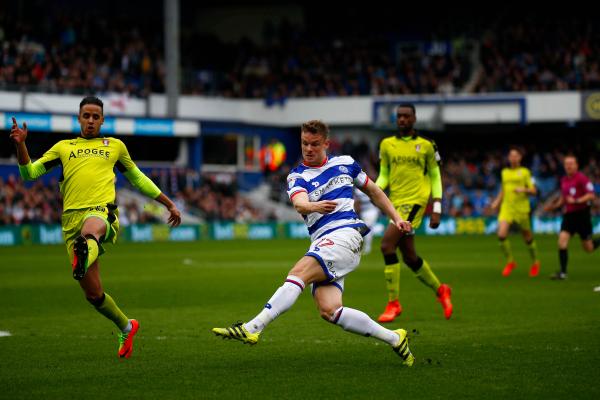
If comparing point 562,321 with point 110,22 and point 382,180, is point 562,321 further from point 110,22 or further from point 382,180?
point 110,22

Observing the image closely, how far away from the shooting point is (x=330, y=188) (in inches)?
346

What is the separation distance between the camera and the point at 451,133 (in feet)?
178

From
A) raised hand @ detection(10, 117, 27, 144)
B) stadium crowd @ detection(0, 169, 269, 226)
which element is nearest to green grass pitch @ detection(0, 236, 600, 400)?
raised hand @ detection(10, 117, 27, 144)

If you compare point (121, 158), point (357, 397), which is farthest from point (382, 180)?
point (357, 397)

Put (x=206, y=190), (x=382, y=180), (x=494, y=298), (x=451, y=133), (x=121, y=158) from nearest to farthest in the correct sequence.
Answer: (x=121, y=158)
(x=382, y=180)
(x=494, y=298)
(x=206, y=190)
(x=451, y=133)

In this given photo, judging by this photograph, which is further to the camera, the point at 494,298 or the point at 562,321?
the point at 494,298

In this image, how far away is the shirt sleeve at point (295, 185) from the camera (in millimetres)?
8539

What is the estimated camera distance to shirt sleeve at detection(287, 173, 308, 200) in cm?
854

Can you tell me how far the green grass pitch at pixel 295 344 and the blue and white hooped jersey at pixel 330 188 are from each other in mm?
1212

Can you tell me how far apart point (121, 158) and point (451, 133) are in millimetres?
45407

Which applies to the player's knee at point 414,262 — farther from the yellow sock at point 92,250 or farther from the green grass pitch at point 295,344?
the yellow sock at point 92,250

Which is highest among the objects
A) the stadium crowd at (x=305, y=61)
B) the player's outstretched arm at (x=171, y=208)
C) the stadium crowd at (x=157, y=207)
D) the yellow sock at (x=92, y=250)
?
the stadium crowd at (x=305, y=61)

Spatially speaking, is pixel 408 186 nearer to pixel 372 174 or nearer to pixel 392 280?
pixel 392 280

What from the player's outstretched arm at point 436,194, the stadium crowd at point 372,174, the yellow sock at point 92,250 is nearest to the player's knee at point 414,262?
the player's outstretched arm at point 436,194
